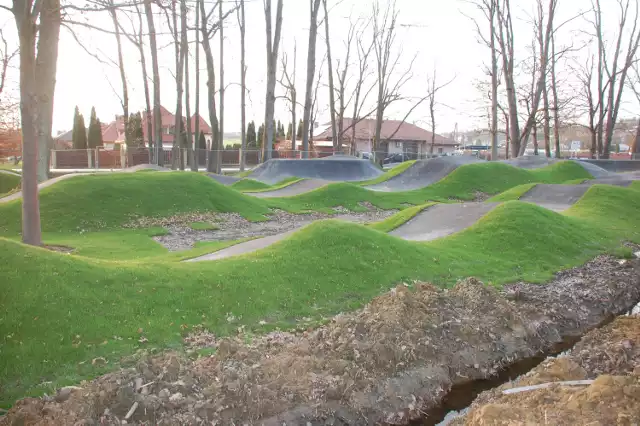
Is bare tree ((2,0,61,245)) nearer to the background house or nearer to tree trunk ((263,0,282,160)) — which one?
Result: tree trunk ((263,0,282,160))

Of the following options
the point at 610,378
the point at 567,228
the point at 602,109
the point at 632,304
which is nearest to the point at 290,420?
the point at 610,378

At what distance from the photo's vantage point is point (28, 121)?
8.69 m

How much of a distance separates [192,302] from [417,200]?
53.0 ft

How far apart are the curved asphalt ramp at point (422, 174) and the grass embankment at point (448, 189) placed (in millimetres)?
1029

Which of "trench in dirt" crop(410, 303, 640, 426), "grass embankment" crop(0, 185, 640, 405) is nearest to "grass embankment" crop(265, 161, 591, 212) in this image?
"grass embankment" crop(0, 185, 640, 405)

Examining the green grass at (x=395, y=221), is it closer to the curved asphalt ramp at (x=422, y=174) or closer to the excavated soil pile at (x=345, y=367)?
the excavated soil pile at (x=345, y=367)

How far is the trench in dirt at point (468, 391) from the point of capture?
5.93 meters

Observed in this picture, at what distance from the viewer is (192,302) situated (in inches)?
275

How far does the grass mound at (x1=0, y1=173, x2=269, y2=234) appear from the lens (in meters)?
14.0

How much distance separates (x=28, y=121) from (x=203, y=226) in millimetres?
6812

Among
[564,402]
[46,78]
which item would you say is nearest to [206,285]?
[564,402]

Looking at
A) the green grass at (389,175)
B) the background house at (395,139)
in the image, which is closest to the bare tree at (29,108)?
the green grass at (389,175)

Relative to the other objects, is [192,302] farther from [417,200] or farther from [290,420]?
[417,200]

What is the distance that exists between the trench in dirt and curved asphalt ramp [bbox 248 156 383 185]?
67.1 ft
